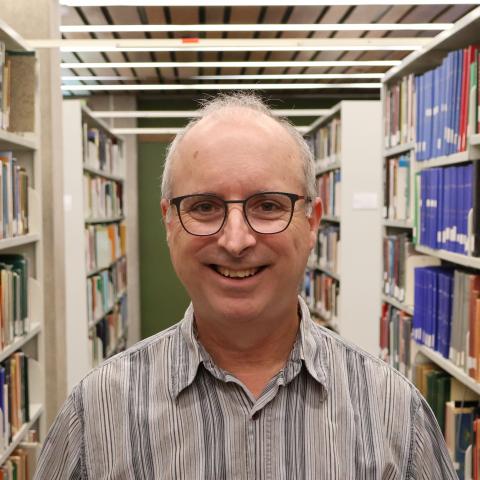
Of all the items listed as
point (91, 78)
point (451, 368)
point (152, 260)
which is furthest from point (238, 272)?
point (152, 260)

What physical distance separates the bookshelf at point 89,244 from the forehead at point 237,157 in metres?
3.81

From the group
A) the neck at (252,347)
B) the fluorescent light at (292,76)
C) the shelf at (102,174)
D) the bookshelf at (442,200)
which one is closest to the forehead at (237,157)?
the neck at (252,347)

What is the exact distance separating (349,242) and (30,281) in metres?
2.46

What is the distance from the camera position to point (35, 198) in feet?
10.1

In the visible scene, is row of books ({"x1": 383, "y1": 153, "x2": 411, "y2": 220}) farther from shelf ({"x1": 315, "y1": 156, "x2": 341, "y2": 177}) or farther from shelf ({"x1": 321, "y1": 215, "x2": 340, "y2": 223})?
shelf ({"x1": 321, "y1": 215, "x2": 340, "y2": 223})

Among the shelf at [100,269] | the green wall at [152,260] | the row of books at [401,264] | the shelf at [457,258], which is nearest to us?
the shelf at [457,258]

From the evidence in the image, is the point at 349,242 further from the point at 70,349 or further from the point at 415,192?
the point at 70,349

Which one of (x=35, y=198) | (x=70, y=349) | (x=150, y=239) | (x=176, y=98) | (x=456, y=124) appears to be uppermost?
(x=176, y=98)

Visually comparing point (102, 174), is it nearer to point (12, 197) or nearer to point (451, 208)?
point (12, 197)

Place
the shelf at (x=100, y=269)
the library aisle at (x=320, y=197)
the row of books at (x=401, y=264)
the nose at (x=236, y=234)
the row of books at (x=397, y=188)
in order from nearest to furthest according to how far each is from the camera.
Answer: the nose at (x=236, y=234) < the library aisle at (x=320, y=197) < the row of books at (x=401, y=264) < the row of books at (x=397, y=188) < the shelf at (x=100, y=269)

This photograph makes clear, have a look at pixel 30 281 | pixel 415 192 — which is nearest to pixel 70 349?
pixel 30 281

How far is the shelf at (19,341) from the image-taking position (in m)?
2.60

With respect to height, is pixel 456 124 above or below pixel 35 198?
above

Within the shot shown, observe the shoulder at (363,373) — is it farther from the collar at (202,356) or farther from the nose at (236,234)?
the nose at (236,234)
